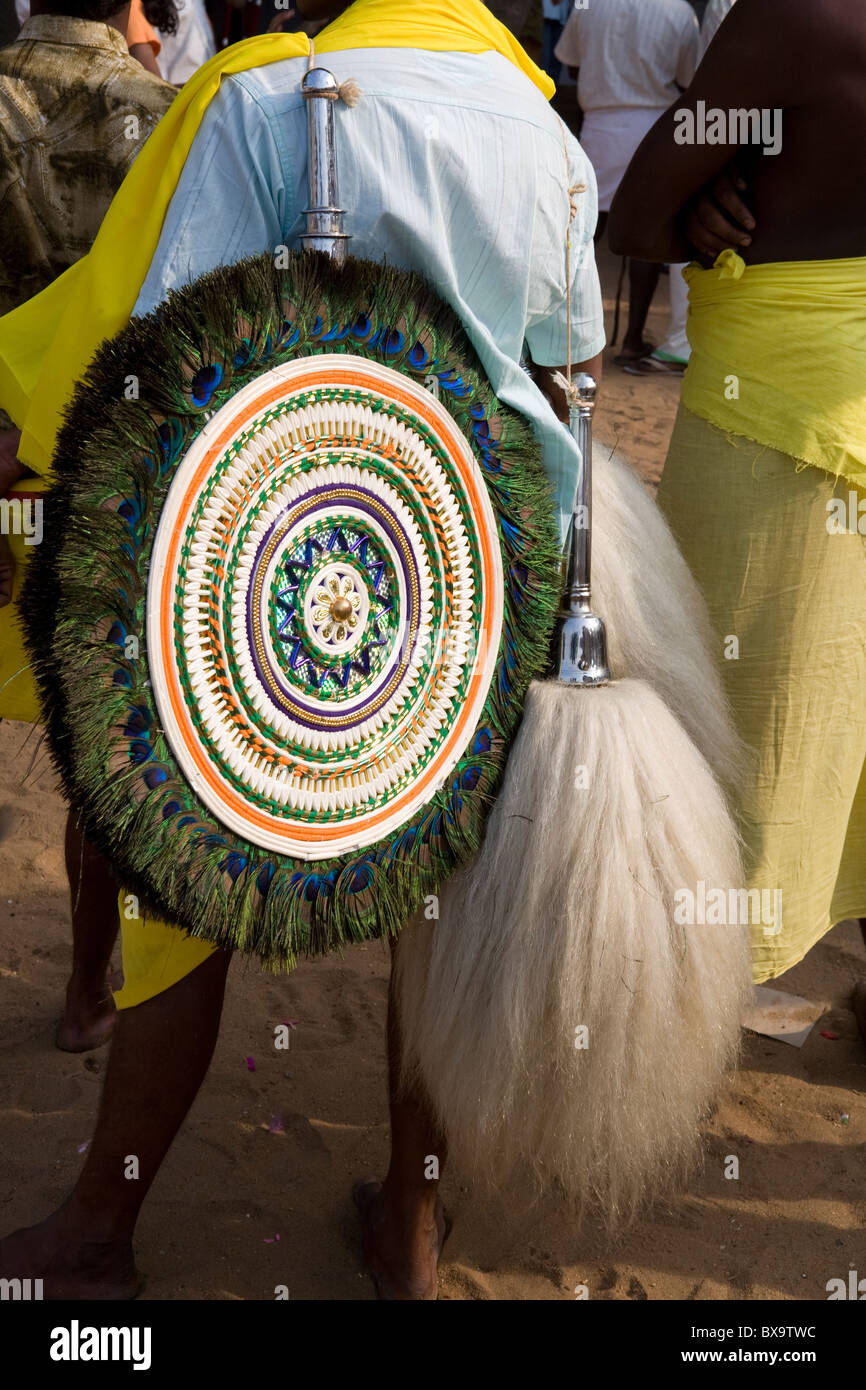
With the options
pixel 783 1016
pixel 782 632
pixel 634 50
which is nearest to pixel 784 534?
pixel 782 632

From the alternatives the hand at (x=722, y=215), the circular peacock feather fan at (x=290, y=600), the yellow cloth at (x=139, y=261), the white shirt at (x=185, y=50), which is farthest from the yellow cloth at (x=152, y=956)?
the white shirt at (x=185, y=50)

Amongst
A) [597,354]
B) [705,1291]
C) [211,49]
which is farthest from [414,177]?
[211,49]

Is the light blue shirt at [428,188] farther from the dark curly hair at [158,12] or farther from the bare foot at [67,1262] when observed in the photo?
the dark curly hair at [158,12]

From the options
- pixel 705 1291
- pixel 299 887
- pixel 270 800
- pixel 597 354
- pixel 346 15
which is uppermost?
pixel 346 15

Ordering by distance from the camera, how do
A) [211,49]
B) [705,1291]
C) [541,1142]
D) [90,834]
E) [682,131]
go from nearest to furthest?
1. [90,834]
2. [541,1142]
3. [682,131]
4. [705,1291]
5. [211,49]

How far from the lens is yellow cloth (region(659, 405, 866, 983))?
1950mm

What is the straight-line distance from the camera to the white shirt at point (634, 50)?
6512 mm

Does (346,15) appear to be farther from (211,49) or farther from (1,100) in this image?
(211,49)

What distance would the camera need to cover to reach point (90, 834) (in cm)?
126

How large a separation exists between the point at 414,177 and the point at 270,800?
681 millimetres

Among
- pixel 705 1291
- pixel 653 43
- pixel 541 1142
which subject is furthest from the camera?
pixel 653 43

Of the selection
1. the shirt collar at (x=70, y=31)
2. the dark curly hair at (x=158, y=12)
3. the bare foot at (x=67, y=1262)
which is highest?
the dark curly hair at (x=158, y=12)

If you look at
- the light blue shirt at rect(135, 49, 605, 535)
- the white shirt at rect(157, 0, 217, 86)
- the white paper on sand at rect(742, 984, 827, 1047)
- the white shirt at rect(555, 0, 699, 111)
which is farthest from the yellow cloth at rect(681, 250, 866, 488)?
the white shirt at rect(555, 0, 699, 111)

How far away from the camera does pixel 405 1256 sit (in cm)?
187
